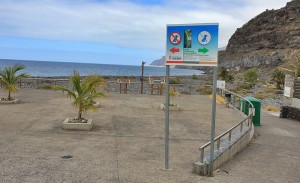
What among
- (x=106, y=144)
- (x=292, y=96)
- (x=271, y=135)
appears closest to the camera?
(x=106, y=144)

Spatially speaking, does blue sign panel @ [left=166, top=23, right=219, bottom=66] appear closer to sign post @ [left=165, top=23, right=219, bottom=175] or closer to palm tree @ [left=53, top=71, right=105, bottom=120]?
sign post @ [left=165, top=23, right=219, bottom=175]

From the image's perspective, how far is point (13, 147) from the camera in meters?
7.92

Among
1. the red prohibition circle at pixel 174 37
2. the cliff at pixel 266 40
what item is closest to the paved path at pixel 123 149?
the red prohibition circle at pixel 174 37

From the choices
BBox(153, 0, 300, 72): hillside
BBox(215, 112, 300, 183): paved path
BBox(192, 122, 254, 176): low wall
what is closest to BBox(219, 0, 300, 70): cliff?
BBox(153, 0, 300, 72): hillside

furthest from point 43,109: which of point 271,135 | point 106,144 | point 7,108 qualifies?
point 271,135

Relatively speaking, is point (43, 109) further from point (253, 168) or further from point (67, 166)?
point (253, 168)

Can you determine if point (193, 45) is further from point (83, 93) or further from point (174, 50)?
point (83, 93)

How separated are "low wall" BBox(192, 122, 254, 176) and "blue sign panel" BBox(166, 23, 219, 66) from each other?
1927 mm

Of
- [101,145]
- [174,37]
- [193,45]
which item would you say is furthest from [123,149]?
[193,45]

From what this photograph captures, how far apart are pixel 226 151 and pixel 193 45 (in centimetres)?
275

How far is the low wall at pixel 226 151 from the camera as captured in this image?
6770mm

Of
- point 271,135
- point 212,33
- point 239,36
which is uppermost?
point 239,36

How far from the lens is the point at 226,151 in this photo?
7949 millimetres

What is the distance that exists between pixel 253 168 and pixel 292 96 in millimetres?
12003
